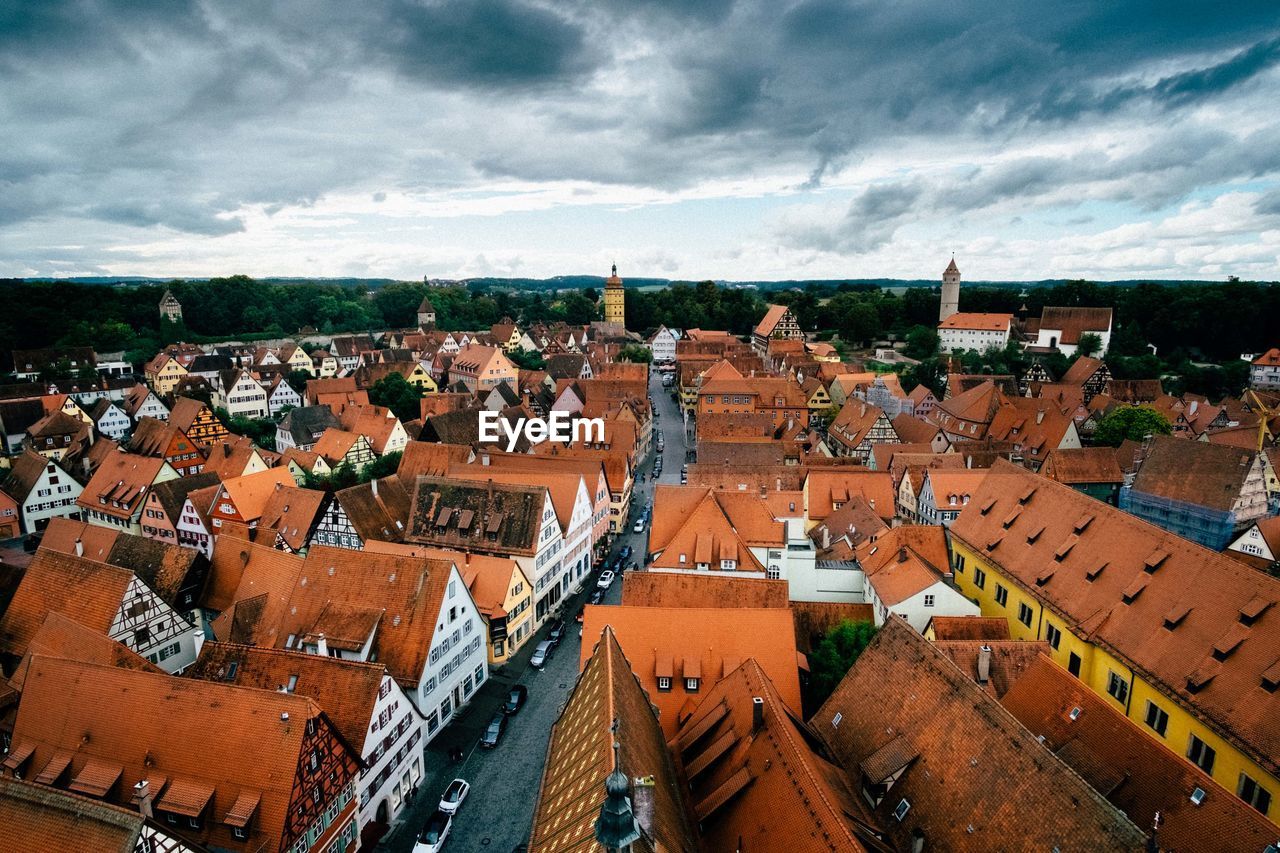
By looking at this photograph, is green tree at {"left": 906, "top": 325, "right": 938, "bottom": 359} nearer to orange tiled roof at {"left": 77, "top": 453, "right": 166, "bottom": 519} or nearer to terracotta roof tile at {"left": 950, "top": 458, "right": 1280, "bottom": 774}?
terracotta roof tile at {"left": 950, "top": 458, "right": 1280, "bottom": 774}

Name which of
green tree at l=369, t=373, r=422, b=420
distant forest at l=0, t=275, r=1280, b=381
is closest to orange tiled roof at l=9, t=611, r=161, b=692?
green tree at l=369, t=373, r=422, b=420

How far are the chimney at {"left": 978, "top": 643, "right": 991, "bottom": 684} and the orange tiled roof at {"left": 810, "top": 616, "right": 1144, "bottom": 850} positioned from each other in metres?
4.30

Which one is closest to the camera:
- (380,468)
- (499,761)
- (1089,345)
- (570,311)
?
(499,761)

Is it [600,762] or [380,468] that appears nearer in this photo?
[600,762]

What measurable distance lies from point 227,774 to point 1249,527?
2261 inches

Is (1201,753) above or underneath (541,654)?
above

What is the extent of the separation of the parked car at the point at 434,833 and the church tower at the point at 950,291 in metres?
134

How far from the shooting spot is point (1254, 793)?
807 inches

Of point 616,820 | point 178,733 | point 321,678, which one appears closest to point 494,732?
point 321,678

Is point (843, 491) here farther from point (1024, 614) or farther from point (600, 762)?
point (600, 762)

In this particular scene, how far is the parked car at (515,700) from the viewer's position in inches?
1181

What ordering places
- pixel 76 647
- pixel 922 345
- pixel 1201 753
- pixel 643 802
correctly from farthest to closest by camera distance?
1. pixel 922 345
2. pixel 76 647
3. pixel 1201 753
4. pixel 643 802

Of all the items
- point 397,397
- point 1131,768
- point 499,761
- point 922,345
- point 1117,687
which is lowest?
point 499,761

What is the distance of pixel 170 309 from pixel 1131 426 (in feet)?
487
